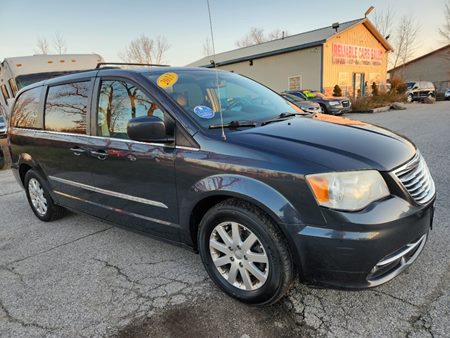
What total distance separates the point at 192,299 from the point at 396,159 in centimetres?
180

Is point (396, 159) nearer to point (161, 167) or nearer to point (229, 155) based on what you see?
point (229, 155)

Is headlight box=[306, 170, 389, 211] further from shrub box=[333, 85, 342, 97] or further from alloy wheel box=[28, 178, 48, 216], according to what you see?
shrub box=[333, 85, 342, 97]

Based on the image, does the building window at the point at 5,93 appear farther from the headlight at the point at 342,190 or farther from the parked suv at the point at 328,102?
the headlight at the point at 342,190

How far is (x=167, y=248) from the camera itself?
3559 mm

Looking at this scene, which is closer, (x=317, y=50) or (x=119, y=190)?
(x=119, y=190)

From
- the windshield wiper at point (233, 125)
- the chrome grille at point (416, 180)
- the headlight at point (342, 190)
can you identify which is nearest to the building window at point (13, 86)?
the windshield wiper at point (233, 125)

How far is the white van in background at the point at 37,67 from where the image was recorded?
954 cm

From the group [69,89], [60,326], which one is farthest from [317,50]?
[60,326]

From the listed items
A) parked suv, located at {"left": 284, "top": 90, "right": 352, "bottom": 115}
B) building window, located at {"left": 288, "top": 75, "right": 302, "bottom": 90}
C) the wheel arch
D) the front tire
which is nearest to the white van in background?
the wheel arch

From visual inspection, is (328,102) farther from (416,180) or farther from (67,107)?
(416,180)

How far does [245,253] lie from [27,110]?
3572mm

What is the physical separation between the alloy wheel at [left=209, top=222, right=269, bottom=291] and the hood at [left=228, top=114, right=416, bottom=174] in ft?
2.02

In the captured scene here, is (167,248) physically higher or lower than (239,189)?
lower

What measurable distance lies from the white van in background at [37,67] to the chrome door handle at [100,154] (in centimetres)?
711
